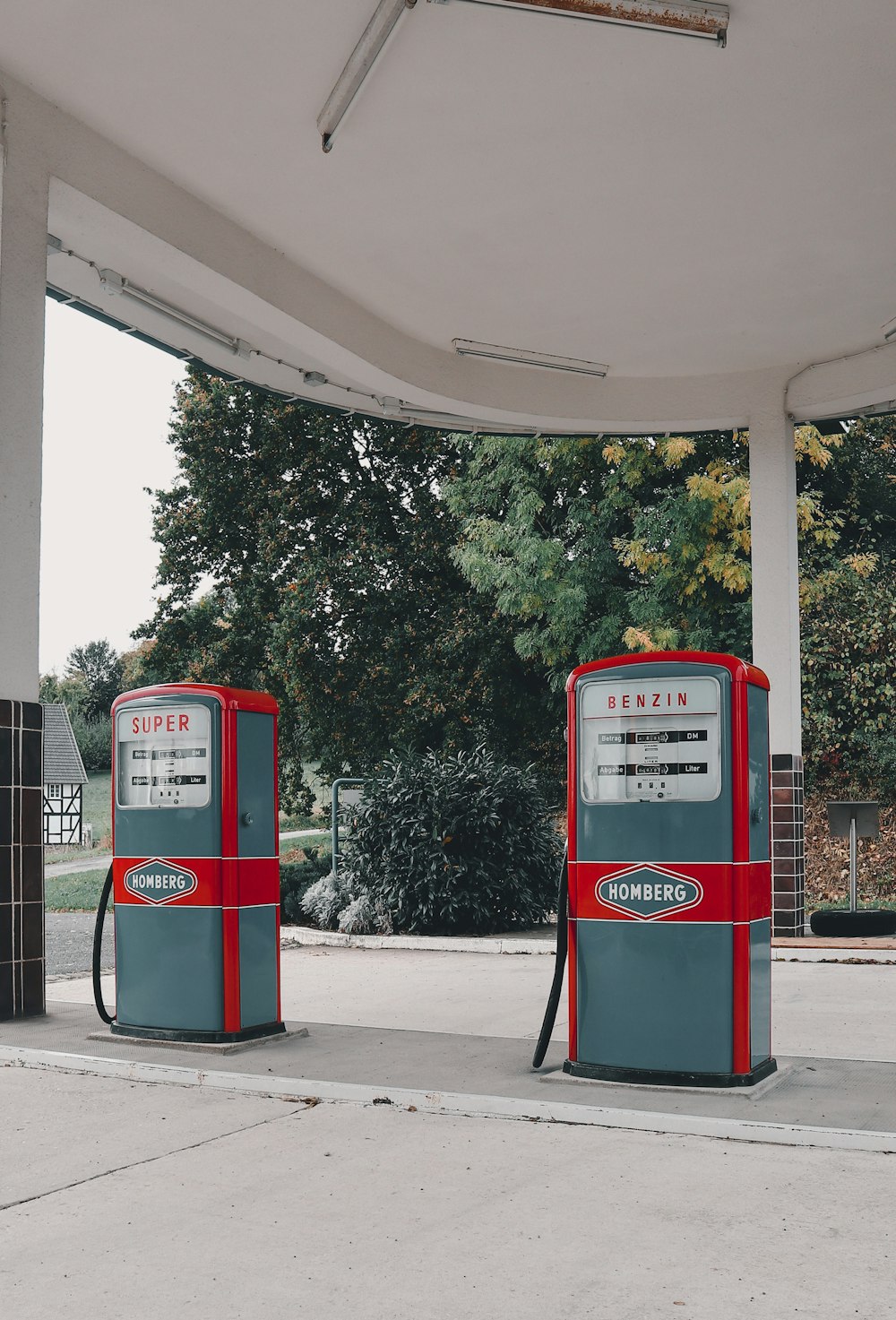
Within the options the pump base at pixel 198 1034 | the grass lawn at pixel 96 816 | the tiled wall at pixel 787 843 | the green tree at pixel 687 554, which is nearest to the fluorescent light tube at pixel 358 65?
the pump base at pixel 198 1034

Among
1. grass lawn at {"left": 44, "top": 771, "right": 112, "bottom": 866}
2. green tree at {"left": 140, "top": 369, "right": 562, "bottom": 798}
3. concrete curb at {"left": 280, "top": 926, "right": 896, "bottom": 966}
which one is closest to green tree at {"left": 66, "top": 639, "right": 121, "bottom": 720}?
grass lawn at {"left": 44, "top": 771, "right": 112, "bottom": 866}

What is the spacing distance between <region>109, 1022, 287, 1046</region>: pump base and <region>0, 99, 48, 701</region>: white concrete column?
1.88 m

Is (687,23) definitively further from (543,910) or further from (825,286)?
(543,910)

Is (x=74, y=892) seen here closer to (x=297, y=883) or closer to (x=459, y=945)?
(x=297, y=883)

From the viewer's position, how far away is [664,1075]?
5203 mm

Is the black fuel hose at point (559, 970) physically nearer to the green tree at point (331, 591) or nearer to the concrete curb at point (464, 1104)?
the concrete curb at point (464, 1104)

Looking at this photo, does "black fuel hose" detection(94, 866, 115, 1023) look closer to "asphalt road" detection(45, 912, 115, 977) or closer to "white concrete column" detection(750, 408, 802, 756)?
"asphalt road" detection(45, 912, 115, 977)

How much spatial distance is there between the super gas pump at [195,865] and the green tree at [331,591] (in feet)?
44.8

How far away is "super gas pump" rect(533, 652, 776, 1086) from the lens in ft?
17.0

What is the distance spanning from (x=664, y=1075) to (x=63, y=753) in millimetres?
28531

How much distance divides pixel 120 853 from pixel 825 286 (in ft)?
21.1

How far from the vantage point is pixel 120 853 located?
6.47 metres

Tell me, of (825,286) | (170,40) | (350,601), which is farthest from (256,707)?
(350,601)

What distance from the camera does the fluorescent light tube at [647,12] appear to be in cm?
577
